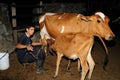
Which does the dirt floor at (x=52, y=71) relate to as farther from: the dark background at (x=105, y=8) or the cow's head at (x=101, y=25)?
the dark background at (x=105, y=8)

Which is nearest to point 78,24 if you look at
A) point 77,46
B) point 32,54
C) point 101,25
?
point 101,25

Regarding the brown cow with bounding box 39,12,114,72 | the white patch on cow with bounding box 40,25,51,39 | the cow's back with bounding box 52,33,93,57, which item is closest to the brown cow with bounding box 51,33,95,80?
the cow's back with bounding box 52,33,93,57

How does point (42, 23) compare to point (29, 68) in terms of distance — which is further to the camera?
point (42, 23)

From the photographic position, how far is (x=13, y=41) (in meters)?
7.18

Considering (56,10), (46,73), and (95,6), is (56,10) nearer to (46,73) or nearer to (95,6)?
(95,6)

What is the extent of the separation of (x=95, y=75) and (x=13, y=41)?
3.44 m

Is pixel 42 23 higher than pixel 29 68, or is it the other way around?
pixel 42 23

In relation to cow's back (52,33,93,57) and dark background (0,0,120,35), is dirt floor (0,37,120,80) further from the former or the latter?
dark background (0,0,120,35)

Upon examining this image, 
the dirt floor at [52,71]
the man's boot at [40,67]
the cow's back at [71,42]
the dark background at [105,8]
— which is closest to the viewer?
the cow's back at [71,42]

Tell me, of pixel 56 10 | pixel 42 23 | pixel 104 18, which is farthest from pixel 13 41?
pixel 104 18

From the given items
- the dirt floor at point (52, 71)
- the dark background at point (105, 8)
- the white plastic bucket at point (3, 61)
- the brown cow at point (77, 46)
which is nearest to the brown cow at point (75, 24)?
the brown cow at point (77, 46)

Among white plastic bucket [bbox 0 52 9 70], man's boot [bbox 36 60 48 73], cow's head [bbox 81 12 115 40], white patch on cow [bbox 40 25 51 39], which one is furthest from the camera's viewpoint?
white patch on cow [bbox 40 25 51 39]

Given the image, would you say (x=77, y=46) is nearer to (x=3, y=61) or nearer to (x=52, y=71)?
(x=52, y=71)

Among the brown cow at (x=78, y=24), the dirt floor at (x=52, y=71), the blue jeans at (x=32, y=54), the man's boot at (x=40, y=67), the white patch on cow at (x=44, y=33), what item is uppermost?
the brown cow at (x=78, y=24)
